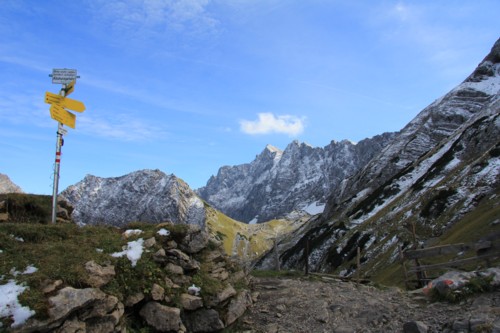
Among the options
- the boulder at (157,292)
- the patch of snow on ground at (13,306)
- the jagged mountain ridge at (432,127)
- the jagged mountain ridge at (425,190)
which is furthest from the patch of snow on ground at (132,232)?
the jagged mountain ridge at (432,127)

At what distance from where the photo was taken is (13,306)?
10375mm

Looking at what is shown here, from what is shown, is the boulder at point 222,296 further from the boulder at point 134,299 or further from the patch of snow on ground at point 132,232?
the patch of snow on ground at point 132,232

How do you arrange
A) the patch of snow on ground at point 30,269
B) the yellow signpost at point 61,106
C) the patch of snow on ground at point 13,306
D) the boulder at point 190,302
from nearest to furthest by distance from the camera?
the patch of snow on ground at point 13,306, the patch of snow on ground at point 30,269, the boulder at point 190,302, the yellow signpost at point 61,106

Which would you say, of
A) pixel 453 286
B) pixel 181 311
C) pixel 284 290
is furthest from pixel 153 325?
pixel 453 286

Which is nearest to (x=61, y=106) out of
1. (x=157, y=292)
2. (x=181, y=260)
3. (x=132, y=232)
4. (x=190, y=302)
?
(x=132, y=232)

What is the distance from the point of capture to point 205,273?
16.7 meters

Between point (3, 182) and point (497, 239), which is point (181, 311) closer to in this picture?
point (497, 239)

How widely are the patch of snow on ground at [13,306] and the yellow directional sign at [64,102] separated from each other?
32.7 ft

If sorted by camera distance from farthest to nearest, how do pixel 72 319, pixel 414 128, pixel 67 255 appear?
pixel 414 128 < pixel 67 255 < pixel 72 319

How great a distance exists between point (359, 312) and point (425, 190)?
194 feet

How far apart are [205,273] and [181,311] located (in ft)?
8.64

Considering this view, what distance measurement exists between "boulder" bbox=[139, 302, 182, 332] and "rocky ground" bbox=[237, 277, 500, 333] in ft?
11.7

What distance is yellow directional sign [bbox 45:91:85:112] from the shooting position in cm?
1820

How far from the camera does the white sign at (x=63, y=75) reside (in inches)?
741
